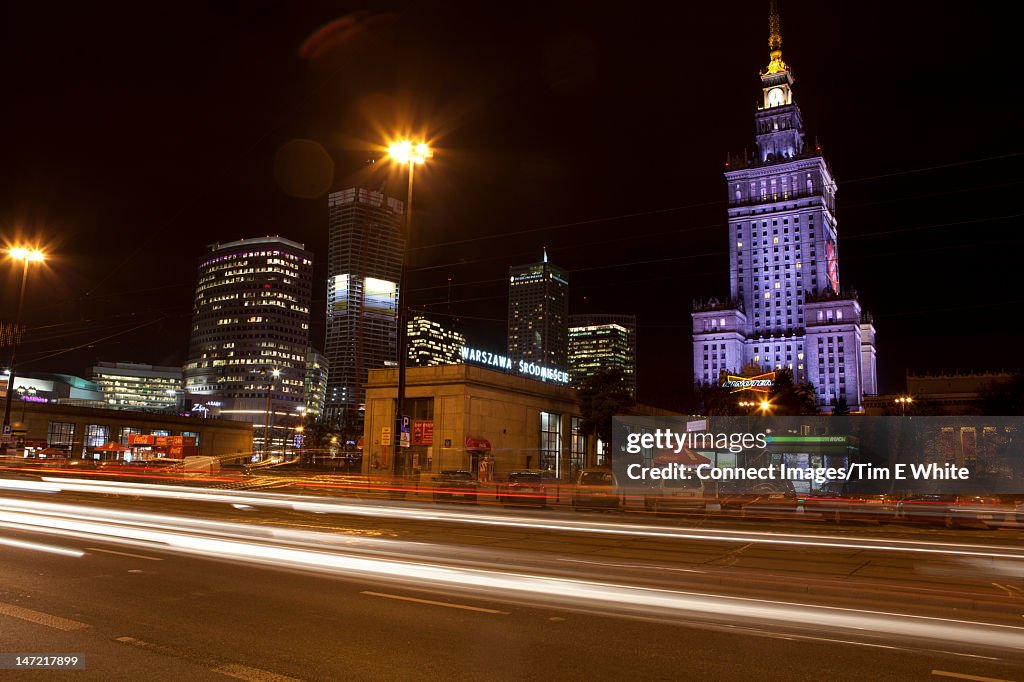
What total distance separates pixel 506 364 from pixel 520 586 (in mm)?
51651

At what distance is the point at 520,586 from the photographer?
436 inches

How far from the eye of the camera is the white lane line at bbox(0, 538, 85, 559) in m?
14.1

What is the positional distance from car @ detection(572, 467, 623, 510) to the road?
495 inches

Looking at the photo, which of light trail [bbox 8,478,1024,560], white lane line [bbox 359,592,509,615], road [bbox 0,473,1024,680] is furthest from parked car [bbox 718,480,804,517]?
white lane line [bbox 359,592,509,615]

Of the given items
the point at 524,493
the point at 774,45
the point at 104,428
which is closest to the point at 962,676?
the point at 524,493

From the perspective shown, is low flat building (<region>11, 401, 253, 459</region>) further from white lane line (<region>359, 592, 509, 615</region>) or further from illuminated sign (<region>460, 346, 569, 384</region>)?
white lane line (<region>359, 592, 509, 615</region>)

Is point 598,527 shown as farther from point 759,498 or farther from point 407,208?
point 759,498

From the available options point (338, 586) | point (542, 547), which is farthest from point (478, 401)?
point (338, 586)

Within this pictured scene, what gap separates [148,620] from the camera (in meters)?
8.80

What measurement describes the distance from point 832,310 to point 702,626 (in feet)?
538

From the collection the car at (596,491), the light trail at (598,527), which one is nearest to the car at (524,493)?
the car at (596,491)

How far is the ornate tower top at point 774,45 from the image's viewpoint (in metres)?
182

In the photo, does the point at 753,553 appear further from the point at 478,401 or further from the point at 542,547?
the point at 478,401

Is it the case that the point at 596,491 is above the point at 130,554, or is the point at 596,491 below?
below
